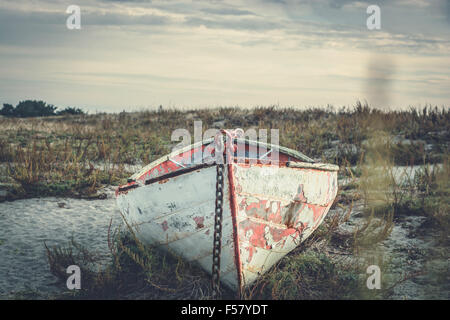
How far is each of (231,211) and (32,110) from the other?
85.2 feet

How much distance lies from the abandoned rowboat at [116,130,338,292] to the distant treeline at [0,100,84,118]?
23.9 metres

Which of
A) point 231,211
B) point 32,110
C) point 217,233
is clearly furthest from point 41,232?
point 32,110

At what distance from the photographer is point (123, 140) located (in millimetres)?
12359

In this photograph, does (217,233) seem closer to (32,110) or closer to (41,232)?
(41,232)

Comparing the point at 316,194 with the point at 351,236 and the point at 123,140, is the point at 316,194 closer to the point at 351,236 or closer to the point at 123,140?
the point at 351,236

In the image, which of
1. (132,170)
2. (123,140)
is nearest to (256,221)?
(132,170)

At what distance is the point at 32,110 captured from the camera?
26.0 m

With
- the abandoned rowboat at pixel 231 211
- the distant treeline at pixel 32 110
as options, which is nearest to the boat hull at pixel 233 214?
the abandoned rowboat at pixel 231 211

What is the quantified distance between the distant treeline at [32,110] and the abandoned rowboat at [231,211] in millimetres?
23910

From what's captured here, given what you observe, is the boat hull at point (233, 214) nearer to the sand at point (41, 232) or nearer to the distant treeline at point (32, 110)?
the sand at point (41, 232)

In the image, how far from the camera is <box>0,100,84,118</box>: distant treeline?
25433mm

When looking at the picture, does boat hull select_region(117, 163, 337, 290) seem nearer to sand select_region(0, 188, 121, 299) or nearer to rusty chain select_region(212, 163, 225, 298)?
rusty chain select_region(212, 163, 225, 298)

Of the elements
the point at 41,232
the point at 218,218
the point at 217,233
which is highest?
the point at 218,218

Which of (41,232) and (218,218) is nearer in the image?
(218,218)
